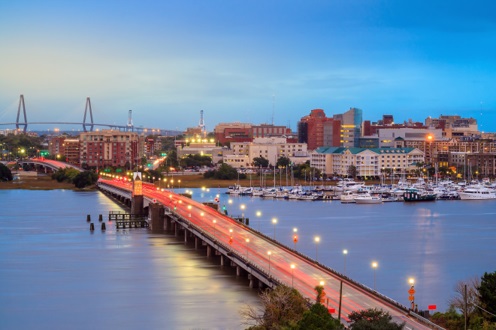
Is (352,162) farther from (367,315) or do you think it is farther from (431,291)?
(367,315)

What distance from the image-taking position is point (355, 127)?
85.4 metres

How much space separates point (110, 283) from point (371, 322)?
9.05 metres

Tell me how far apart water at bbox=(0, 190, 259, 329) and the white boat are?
23675 millimetres

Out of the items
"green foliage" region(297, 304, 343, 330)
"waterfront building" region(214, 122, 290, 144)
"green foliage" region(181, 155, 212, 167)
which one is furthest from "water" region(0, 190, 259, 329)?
"waterfront building" region(214, 122, 290, 144)

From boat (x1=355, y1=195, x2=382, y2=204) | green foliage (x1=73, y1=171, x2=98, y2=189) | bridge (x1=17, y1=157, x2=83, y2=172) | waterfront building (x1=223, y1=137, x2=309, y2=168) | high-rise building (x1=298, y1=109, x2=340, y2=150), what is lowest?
boat (x1=355, y1=195, x2=382, y2=204)

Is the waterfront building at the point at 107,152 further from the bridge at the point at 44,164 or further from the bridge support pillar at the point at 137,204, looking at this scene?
the bridge support pillar at the point at 137,204

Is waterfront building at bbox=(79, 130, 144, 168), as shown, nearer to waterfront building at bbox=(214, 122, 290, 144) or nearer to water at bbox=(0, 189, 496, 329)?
waterfront building at bbox=(214, 122, 290, 144)

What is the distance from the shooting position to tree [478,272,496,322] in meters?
13.7

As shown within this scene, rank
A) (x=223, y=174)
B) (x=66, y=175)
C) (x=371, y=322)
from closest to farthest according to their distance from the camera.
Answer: (x=371, y=322) → (x=66, y=175) → (x=223, y=174)

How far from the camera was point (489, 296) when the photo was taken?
13828 mm

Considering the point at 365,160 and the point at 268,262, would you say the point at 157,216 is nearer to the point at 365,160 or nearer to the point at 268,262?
the point at 268,262

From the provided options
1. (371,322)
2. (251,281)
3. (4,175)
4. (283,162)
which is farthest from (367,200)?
(371,322)

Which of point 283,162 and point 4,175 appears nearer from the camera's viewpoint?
point 4,175

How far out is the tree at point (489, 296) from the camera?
13711 mm
